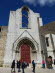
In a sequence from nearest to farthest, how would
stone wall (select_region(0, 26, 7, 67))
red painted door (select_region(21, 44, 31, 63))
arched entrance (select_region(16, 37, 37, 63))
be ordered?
1. stone wall (select_region(0, 26, 7, 67))
2. arched entrance (select_region(16, 37, 37, 63))
3. red painted door (select_region(21, 44, 31, 63))

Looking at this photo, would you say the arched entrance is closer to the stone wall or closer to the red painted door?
the red painted door

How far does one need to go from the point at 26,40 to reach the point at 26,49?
4.62ft

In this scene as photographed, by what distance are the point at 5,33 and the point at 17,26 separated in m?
2.22

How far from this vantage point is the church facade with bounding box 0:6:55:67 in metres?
19.6

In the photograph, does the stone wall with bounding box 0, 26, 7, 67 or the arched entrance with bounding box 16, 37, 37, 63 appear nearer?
the stone wall with bounding box 0, 26, 7, 67

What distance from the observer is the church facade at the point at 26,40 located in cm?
1958

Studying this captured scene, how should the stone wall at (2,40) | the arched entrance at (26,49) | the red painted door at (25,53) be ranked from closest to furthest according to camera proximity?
1. the stone wall at (2,40)
2. the arched entrance at (26,49)
3. the red painted door at (25,53)

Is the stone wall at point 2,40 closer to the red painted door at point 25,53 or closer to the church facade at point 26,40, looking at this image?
the church facade at point 26,40

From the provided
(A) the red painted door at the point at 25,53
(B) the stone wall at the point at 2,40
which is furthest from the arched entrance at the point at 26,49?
(B) the stone wall at the point at 2,40

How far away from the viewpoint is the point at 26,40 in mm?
20922

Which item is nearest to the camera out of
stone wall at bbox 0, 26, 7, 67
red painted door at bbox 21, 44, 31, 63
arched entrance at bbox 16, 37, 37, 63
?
stone wall at bbox 0, 26, 7, 67

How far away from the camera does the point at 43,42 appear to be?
2078 centimetres

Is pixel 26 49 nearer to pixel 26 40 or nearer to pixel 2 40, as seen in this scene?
pixel 26 40

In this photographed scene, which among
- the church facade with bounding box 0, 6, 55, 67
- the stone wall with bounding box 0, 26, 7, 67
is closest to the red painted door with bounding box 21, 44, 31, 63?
the church facade with bounding box 0, 6, 55, 67
